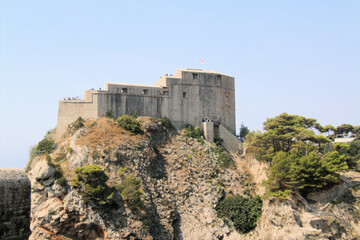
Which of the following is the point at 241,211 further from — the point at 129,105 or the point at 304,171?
the point at 129,105

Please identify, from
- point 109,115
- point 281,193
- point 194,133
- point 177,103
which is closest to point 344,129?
point 281,193

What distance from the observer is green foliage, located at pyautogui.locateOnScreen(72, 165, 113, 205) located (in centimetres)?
2892

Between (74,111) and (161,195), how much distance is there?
10126 millimetres

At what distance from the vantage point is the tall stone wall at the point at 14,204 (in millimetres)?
8875

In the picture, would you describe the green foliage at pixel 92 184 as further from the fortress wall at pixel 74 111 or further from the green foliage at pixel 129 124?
the fortress wall at pixel 74 111

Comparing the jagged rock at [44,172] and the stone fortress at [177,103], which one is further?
the stone fortress at [177,103]

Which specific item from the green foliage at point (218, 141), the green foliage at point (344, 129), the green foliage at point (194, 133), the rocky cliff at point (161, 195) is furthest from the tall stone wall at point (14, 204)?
the green foliage at point (344, 129)

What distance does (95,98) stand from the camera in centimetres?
3662

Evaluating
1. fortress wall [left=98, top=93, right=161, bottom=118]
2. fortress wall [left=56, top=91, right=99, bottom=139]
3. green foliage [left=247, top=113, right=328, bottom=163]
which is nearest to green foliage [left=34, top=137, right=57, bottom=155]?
fortress wall [left=56, top=91, right=99, bottom=139]

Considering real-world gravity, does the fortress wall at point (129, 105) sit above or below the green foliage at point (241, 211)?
above

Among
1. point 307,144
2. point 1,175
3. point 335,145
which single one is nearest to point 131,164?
point 307,144

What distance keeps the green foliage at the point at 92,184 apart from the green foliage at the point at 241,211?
32.3 feet

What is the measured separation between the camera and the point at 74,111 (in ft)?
118

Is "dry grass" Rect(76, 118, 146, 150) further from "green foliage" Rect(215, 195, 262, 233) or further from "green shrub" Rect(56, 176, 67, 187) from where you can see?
"green foliage" Rect(215, 195, 262, 233)
